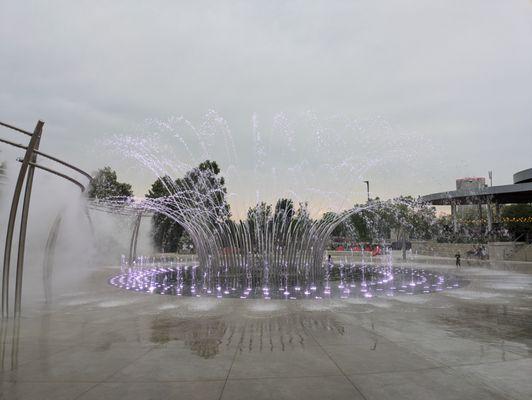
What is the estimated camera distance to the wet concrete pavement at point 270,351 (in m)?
4.91

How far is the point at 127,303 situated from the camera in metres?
11.6

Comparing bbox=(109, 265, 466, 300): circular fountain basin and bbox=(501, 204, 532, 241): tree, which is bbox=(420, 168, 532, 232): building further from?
bbox=(109, 265, 466, 300): circular fountain basin

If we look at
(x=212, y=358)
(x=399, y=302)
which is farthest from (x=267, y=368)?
(x=399, y=302)

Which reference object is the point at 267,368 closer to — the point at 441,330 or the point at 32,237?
the point at 441,330

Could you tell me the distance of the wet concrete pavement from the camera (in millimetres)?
4914

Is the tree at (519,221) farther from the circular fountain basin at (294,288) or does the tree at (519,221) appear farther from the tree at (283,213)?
the circular fountain basin at (294,288)

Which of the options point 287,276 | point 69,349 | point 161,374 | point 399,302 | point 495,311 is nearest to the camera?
point 161,374

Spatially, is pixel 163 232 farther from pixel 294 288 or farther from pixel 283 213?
pixel 294 288

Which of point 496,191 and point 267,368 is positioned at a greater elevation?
point 496,191

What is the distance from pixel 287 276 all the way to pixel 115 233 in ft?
100

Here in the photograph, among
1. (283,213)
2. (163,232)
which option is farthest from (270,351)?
(163,232)

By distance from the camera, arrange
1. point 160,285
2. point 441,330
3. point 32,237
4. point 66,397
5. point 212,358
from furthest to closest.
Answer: point 32,237
point 160,285
point 441,330
point 212,358
point 66,397

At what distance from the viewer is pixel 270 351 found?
6.52m

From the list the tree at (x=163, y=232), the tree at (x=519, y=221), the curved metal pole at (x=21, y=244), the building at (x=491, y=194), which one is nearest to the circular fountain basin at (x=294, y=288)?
the curved metal pole at (x=21, y=244)
